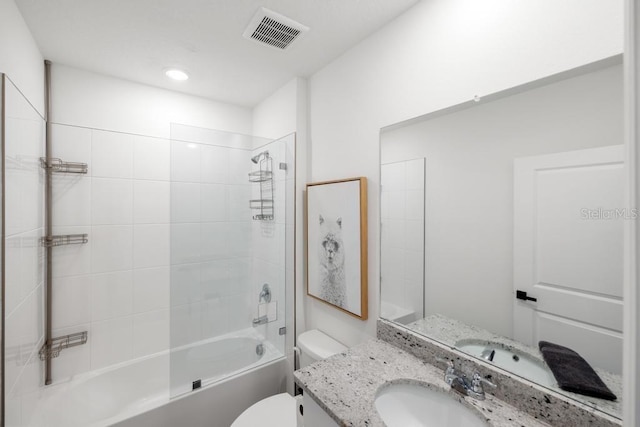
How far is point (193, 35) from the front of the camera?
1468mm

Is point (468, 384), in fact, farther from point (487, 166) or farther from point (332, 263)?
point (332, 263)

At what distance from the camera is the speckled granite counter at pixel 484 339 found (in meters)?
0.74

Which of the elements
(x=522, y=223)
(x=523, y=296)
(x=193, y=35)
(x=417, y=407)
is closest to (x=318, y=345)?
(x=417, y=407)

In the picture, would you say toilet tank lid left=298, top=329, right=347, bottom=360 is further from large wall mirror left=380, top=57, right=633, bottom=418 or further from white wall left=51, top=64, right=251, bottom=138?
white wall left=51, top=64, right=251, bottom=138

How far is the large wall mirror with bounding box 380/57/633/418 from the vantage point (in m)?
0.75

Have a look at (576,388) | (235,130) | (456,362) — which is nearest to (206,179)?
(235,130)

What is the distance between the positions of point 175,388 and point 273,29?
209 centimetres

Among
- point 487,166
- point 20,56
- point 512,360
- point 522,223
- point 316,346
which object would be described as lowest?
point 316,346

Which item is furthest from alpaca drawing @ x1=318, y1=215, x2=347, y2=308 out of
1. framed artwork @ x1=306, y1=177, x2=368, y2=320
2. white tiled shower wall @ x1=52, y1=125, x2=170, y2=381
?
white tiled shower wall @ x1=52, y1=125, x2=170, y2=381

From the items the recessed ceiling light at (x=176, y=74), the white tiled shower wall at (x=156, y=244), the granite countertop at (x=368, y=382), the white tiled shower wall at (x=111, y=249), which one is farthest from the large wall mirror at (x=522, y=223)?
the white tiled shower wall at (x=111, y=249)

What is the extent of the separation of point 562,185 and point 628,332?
0.51 m

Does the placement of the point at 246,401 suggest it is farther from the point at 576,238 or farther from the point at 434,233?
the point at 576,238

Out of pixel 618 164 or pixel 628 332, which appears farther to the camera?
pixel 618 164

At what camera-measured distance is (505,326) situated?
958 millimetres
